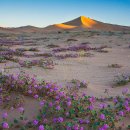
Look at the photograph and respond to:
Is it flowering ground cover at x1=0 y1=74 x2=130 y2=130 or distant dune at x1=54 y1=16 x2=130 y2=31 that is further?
distant dune at x1=54 y1=16 x2=130 y2=31

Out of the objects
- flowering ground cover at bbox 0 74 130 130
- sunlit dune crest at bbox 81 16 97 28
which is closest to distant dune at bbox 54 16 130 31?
sunlit dune crest at bbox 81 16 97 28

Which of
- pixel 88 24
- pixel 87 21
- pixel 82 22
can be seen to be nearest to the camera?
pixel 88 24

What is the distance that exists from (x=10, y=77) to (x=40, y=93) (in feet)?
2.62

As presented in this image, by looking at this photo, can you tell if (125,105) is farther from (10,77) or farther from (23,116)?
(10,77)

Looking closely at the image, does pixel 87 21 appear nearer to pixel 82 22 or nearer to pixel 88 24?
pixel 82 22

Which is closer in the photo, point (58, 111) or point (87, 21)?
point (58, 111)

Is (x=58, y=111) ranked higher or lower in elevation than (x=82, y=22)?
lower

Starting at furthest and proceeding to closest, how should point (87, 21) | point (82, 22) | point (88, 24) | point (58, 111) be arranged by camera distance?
point (87, 21), point (82, 22), point (88, 24), point (58, 111)

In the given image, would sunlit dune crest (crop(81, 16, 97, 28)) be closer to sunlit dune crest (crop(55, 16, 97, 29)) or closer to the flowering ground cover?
sunlit dune crest (crop(55, 16, 97, 29))

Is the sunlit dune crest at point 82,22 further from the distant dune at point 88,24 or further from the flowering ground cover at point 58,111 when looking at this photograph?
the flowering ground cover at point 58,111

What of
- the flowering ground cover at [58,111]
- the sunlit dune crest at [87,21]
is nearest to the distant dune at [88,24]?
the sunlit dune crest at [87,21]

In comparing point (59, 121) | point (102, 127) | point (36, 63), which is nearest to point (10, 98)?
point (59, 121)

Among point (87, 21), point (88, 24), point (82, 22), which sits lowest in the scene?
point (88, 24)

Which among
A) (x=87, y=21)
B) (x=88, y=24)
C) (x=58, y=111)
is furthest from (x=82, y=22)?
(x=58, y=111)
